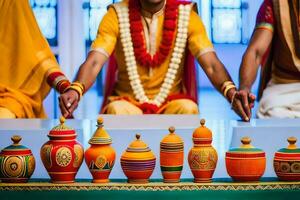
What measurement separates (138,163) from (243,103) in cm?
129

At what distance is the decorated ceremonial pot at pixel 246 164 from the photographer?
2.44 meters

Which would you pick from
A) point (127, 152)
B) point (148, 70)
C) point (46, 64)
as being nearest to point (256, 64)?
point (148, 70)

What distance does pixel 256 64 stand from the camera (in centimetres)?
418

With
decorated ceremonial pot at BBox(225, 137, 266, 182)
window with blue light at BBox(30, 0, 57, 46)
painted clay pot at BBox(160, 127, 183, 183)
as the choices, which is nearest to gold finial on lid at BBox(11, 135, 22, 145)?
painted clay pot at BBox(160, 127, 183, 183)

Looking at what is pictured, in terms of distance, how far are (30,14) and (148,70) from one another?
666mm

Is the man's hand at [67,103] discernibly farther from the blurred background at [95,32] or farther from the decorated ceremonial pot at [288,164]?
the blurred background at [95,32]

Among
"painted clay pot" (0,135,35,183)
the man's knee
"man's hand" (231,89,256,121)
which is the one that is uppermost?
"painted clay pot" (0,135,35,183)

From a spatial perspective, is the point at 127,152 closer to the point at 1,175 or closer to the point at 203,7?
the point at 1,175

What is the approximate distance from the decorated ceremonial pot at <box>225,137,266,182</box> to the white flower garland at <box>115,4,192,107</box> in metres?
1.85

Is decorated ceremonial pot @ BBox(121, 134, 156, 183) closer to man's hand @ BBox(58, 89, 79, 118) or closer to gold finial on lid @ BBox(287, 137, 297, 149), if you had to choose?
Result: gold finial on lid @ BBox(287, 137, 297, 149)

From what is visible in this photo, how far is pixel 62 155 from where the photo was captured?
242 centimetres

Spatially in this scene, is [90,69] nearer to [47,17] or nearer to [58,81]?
[58,81]

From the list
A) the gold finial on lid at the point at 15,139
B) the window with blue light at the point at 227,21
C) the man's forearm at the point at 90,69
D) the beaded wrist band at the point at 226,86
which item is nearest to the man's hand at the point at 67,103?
the man's forearm at the point at 90,69

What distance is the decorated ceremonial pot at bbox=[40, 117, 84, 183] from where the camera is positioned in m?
2.43
